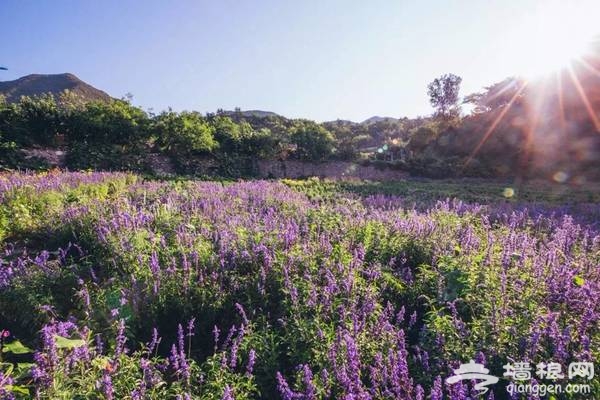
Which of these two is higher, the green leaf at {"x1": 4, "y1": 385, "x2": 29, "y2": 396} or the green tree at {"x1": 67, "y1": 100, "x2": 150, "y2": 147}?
the green tree at {"x1": 67, "y1": 100, "x2": 150, "y2": 147}

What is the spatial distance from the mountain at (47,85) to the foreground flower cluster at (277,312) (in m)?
77.4

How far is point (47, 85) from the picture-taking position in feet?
255

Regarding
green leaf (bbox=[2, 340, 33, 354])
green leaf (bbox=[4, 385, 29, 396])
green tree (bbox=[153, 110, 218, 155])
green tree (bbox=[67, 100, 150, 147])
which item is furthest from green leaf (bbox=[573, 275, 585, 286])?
green tree (bbox=[67, 100, 150, 147])

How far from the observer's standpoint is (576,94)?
92.9ft

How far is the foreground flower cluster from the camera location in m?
2.71

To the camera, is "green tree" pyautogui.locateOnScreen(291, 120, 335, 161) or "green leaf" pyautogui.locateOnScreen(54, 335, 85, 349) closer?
"green leaf" pyautogui.locateOnScreen(54, 335, 85, 349)

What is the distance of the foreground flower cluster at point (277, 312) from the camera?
271 cm

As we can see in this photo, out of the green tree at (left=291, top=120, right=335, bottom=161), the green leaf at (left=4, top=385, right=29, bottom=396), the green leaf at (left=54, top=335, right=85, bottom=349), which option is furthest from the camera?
the green tree at (left=291, top=120, right=335, bottom=161)

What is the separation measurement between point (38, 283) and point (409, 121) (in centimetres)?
7804

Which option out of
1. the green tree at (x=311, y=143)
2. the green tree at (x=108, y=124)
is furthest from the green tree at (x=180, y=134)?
the green tree at (x=311, y=143)

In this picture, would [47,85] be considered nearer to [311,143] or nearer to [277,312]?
[311,143]

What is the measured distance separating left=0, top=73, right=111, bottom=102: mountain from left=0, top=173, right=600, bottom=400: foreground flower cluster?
3047 inches

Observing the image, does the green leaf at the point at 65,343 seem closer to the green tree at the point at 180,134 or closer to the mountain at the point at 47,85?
the green tree at the point at 180,134

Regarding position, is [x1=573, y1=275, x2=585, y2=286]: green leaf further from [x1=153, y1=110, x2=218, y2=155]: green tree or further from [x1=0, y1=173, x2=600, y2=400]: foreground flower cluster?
[x1=153, y1=110, x2=218, y2=155]: green tree
